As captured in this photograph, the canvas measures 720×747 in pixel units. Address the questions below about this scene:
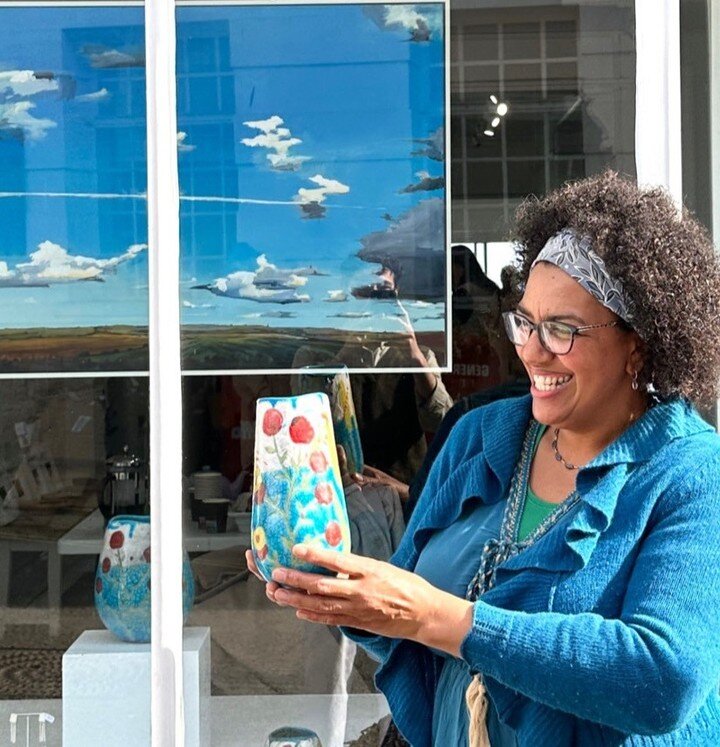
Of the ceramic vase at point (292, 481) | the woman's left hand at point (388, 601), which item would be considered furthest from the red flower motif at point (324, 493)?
the woman's left hand at point (388, 601)

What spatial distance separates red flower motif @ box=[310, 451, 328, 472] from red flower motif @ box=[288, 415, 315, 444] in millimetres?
24

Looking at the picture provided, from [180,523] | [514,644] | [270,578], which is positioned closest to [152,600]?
[180,523]

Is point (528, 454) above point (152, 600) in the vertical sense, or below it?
above

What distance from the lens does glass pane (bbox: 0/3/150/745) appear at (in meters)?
2.92

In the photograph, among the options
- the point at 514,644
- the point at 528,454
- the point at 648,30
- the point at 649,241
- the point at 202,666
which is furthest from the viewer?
the point at 202,666

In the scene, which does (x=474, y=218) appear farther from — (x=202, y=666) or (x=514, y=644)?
(x=514, y=644)

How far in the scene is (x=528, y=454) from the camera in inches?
62.9

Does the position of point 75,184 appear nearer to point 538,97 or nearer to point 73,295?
point 73,295

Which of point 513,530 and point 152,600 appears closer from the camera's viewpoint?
point 513,530

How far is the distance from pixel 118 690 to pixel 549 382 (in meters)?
1.86

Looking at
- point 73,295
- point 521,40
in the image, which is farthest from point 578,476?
point 73,295

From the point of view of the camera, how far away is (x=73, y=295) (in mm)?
2943

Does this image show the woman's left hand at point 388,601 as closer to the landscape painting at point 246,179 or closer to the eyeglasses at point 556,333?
the eyeglasses at point 556,333

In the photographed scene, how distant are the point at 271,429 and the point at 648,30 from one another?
70.0 inches
